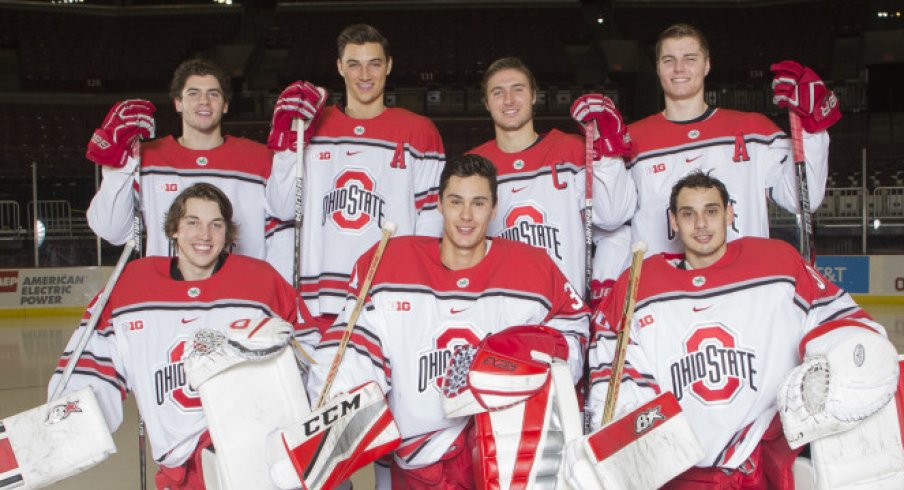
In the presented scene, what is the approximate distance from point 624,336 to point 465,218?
0.53 metres

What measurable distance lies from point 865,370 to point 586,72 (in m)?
13.8

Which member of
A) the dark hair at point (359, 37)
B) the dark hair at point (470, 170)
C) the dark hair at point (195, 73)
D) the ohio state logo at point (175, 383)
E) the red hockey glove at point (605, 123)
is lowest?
the ohio state logo at point (175, 383)

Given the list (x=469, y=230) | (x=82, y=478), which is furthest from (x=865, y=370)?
(x=82, y=478)

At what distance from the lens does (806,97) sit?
3.03 m

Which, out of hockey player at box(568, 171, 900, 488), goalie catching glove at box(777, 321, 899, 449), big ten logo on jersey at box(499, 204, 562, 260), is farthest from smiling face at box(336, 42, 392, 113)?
goalie catching glove at box(777, 321, 899, 449)

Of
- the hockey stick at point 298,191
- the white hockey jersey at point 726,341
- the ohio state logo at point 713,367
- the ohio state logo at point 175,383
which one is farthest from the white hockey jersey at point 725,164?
the ohio state logo at point 175,383

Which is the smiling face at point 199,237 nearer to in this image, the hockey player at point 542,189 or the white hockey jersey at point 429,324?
the white hockey jersey at point 429,324

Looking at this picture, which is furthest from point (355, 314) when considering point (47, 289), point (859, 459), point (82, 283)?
point (47, 289)

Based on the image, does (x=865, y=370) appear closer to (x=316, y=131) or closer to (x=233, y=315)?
(x=233, y=315)

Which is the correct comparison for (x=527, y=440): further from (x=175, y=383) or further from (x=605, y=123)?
(x=605, y=123)

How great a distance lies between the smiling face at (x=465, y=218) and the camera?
2.58 m

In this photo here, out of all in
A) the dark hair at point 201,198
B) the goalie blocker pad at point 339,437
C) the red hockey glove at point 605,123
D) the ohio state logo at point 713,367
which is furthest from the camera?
the red hockey glove at point 605,123

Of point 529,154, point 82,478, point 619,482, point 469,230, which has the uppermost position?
point 529,154

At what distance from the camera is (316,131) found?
3307 millimetres
